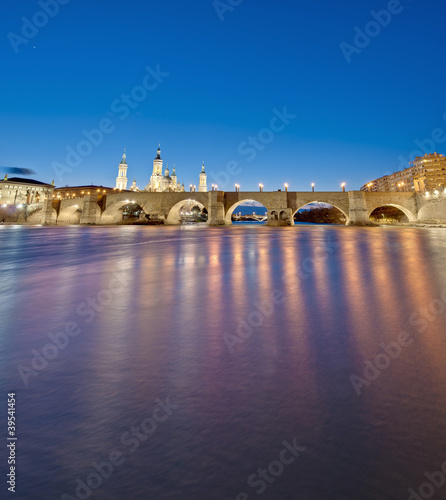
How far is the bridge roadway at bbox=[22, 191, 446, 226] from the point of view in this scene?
120 ft

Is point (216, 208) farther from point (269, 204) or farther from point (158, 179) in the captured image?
point (158, 179)

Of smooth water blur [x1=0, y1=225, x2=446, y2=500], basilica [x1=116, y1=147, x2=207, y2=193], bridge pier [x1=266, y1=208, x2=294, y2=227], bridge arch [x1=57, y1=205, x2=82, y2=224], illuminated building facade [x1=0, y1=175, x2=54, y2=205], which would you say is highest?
basilica [x1=116, y1=147, x2=207, y2=193]

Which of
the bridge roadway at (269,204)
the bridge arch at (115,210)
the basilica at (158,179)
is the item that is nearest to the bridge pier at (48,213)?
the bridge roadway at (269,204)

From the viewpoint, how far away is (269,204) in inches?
1526

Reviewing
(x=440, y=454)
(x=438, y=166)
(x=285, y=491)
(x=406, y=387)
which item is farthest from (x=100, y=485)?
(x=438, y=166)

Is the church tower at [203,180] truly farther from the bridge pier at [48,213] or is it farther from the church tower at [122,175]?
the bridge pier at [48,213]

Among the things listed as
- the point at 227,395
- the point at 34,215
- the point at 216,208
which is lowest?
the point at 227,395


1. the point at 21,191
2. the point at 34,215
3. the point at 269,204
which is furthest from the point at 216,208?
the point at 21,191

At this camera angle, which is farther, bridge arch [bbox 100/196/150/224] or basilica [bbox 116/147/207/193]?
basilica [bbox 116/147/207/193]

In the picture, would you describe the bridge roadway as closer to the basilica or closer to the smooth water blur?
the smooth water blur

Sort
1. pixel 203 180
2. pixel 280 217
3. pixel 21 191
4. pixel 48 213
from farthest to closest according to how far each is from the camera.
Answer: pixel 203 180
pixel 21 191
pixel 48 213
pixel 280 217

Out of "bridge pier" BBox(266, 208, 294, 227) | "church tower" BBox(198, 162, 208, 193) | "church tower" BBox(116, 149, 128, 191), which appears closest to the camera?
"bridge pier" BBox(266, 208, 294, 227)

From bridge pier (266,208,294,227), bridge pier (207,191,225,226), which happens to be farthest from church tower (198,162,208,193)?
bridge pier (266,208,294,227)

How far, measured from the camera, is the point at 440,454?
1119mm
